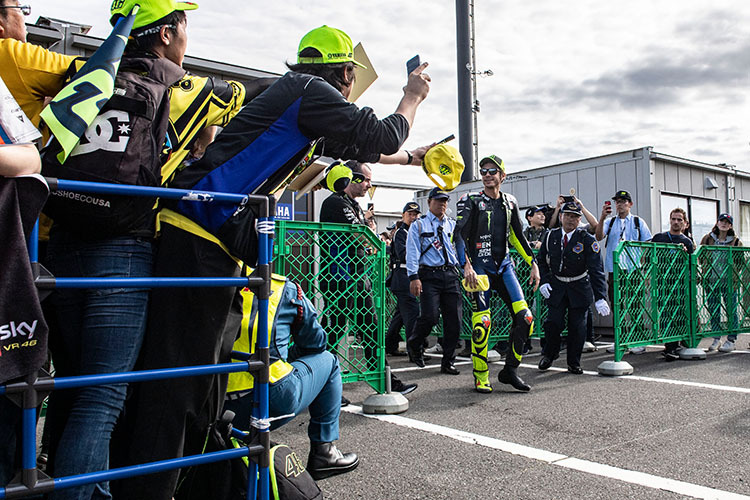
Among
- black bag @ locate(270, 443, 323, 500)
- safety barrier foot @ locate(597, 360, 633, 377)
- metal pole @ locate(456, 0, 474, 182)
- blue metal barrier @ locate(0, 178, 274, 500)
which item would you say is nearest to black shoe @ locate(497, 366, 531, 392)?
safety barrier foot @ locate(597, 360, 633, 377)

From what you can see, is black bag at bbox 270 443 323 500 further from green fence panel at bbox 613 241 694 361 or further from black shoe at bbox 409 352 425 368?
green fence panel at bbox 613 241 694 361

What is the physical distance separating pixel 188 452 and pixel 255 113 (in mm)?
1264

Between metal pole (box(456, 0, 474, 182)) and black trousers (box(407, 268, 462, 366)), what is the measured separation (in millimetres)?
13041

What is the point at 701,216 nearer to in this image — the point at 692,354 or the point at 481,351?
the point at 692,354

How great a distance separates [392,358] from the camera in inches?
330

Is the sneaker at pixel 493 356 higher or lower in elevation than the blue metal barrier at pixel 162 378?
lower

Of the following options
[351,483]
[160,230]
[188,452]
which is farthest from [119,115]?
[351,483]

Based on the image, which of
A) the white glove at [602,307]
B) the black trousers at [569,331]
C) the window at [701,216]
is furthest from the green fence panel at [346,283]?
the window at [701,216]

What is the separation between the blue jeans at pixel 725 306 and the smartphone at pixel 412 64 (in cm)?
778

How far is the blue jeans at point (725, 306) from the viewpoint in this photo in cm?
875

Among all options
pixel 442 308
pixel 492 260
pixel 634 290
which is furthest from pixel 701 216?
pixel 492 260

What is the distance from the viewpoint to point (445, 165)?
267cm

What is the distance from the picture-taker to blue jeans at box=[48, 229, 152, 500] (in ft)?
6.02

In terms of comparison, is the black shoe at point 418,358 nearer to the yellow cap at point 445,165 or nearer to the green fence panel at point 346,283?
the green fence panel at point 346,283
